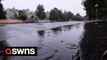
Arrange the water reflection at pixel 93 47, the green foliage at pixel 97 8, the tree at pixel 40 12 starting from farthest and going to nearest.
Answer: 1. the tree at pixel 40 12
2. the green foliage at pixel 97 8
3. the water reflection at pixel 93 47

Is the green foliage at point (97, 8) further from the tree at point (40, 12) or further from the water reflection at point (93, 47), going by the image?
the tree at point (40, 12)

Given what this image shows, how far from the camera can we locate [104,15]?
189 feet

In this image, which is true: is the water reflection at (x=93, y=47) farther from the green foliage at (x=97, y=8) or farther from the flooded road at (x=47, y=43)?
the green foliage at (x=97, y=8)

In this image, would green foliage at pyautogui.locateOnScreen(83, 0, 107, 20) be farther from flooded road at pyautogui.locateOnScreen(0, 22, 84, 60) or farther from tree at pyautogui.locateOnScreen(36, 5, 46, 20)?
tree at pyautogui.locateOnScreen(36, 5, 46, 20)

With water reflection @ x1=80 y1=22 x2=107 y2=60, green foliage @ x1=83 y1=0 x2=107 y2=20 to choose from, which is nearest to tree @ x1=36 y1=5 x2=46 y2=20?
green foliage @ x1=83 y1=0 x2=107 y2=20

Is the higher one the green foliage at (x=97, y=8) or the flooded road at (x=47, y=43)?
the green foliage at (x=97, y=8)

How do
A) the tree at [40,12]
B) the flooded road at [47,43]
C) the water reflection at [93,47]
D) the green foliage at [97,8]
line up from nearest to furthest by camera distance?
the water reflection at [93,47] < the flooded road at [47,43] < the green foliage at [97,8] < the tree at [40,12]

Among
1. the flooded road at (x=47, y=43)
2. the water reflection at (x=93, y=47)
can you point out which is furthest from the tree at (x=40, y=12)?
the water reflection at (x=93, y=47)

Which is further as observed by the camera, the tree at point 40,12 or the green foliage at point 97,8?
the tree at point 40,12

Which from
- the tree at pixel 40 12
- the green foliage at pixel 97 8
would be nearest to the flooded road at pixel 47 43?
the green foliage at pixel 97 8

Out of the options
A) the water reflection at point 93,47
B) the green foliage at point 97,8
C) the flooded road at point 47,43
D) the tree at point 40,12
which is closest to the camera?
the water reflection at point 93,47

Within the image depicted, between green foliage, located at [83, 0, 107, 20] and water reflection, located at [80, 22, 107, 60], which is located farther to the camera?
green foliage, located at [83, 0, 107, 20]

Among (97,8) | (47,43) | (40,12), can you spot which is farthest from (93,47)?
(40,12)

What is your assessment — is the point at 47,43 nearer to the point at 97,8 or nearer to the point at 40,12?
the point at 97,8
